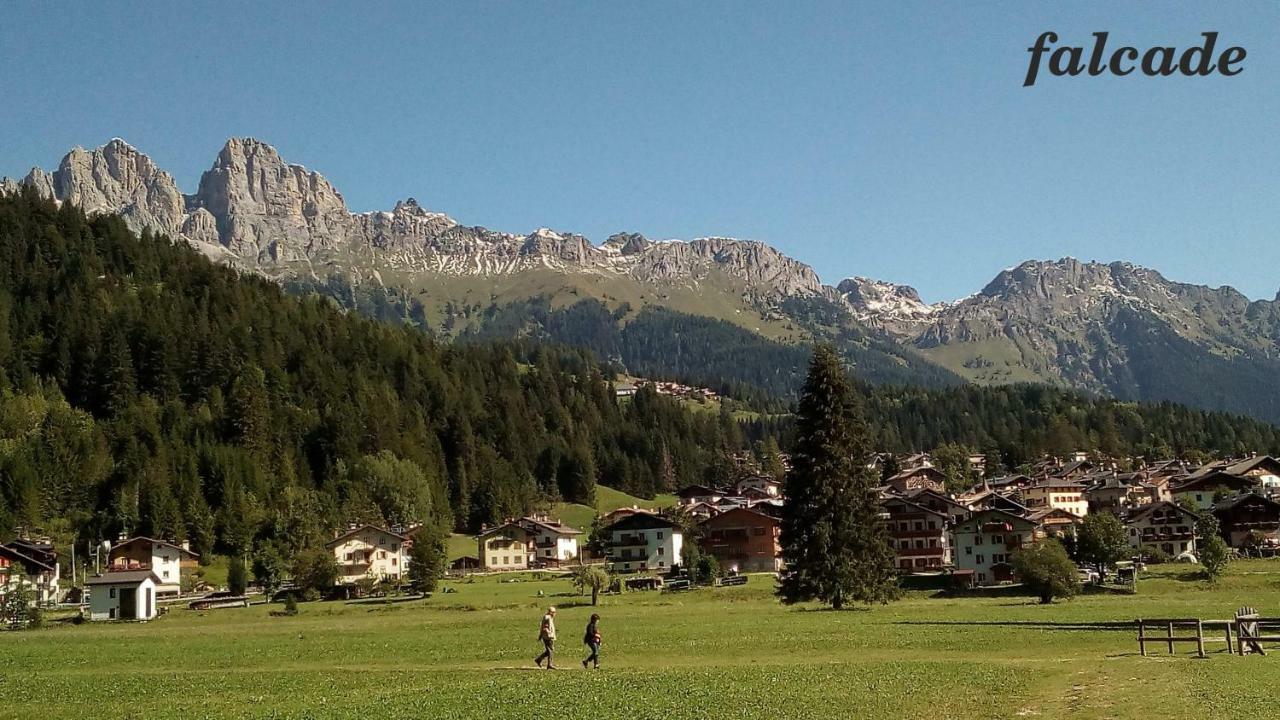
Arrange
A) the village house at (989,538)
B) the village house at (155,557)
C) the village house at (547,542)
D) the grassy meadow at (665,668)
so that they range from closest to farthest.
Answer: the grassy meadow at (665,668)
the village house at (989,538)
the village house at (155,557)
the village house at (547,542)

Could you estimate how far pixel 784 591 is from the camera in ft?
235

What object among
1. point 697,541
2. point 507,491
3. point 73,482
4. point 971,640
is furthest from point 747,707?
point 507,491

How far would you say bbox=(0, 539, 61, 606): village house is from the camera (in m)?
97.7

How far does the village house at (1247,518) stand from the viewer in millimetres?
129550

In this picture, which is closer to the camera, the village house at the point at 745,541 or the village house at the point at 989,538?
the village house at the point at 989,538

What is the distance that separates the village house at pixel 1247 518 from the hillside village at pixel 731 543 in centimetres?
14

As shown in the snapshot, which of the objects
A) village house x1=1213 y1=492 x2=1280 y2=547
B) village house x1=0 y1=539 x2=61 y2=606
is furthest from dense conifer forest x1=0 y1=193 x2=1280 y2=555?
village house x1=1213 y1=492 x2=1280 y2=547

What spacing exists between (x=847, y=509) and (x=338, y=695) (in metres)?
46.6

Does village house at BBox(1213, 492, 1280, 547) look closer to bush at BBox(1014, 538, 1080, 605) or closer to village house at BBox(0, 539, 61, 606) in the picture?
bush at BBox(1014, 538, 1080, 605)

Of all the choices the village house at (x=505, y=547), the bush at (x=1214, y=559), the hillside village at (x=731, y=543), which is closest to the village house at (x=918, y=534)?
the hillside village at (x=731, y=543)

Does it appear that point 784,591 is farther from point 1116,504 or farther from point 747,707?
point 1116,504

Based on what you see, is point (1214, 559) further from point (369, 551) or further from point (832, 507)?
point (369, 551)

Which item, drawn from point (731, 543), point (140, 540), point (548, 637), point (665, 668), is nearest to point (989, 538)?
point (731, 543)

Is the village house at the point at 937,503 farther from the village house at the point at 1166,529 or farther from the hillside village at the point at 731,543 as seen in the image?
the village house at the point at 1166,529
